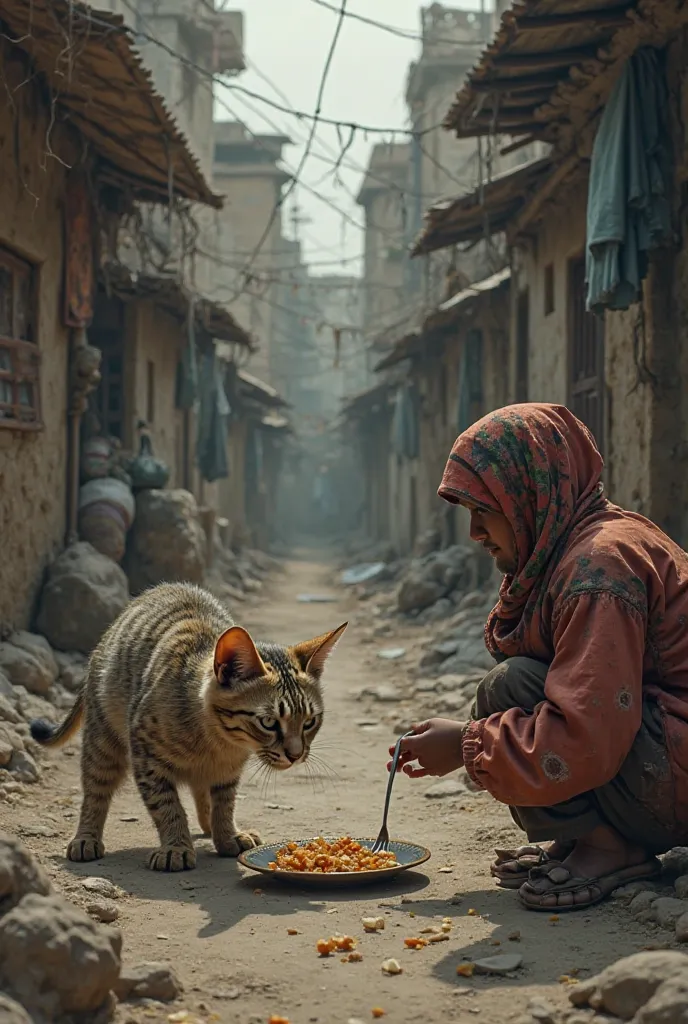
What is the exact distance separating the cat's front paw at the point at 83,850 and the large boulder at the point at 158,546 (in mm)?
6627

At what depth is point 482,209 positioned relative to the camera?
35.5 feet

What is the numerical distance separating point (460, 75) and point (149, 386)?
56.8 feet

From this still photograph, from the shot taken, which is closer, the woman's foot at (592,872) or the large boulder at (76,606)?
the woman's foot at (592,872)

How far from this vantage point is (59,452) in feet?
31.5

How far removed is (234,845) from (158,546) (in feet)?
22.2

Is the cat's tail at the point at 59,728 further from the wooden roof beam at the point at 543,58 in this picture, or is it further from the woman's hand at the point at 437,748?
the wooden roof beam at the point at 543,58

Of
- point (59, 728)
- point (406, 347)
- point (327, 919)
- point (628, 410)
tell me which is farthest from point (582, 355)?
point (406, 347)

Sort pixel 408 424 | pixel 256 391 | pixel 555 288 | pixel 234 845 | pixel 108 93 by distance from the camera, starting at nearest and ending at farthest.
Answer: pixel 234 845
pixel 108 93
pixel 555 288
pixel 408 424
pixel 256 391

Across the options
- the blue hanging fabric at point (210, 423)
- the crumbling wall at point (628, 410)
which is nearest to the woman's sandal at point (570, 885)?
the crumbling wall at point (628, 410)

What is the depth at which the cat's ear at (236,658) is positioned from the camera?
388 centimetres

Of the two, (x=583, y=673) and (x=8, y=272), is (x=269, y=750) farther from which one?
(x=8, y=272)

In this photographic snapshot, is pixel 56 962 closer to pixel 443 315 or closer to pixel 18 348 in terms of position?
pixel 18 348

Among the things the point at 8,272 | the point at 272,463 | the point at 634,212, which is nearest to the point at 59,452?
the point at 8,272

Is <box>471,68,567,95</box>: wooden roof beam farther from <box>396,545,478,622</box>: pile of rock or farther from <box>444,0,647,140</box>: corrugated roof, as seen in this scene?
<box>396,545,478,622</box>: pile of rock
